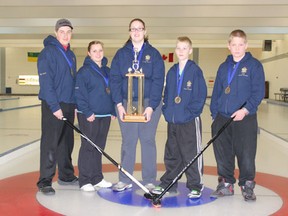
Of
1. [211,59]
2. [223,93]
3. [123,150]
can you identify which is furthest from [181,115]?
[211,59]

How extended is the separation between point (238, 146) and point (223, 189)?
429 mm

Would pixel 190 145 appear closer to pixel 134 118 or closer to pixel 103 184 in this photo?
pixel 134 118

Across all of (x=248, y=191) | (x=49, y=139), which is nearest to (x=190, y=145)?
(x=248, y=191)

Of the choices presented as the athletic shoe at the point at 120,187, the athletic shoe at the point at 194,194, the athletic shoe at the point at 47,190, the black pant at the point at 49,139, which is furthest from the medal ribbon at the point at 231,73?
the athletic shoe at the point at 47,190

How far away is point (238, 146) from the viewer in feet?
12.6

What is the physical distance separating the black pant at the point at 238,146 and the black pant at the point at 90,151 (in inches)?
44.5

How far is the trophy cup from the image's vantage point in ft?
12.4

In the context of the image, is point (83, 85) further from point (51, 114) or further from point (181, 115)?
point (181, 115)

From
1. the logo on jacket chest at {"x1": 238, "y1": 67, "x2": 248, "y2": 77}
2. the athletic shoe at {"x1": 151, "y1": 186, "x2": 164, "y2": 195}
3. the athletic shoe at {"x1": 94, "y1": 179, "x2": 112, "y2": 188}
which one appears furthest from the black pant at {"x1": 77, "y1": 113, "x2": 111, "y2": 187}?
the logo on jacket chest at {"x1": 238, "y1": 67, "x2": 248, "y2": 77}

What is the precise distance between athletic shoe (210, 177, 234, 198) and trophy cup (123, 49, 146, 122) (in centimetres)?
95

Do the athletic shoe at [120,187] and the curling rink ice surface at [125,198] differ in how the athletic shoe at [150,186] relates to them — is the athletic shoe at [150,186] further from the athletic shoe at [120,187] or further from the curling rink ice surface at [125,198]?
the athletic shoe at [120,187]

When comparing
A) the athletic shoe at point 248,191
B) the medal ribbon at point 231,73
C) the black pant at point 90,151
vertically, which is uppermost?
the medal ribbon at point 231,73

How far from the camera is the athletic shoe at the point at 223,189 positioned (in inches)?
Answer: 153

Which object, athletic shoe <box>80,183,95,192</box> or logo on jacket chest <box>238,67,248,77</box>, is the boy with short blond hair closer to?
logo on jacket chest <box>238,67,248,77</box>
